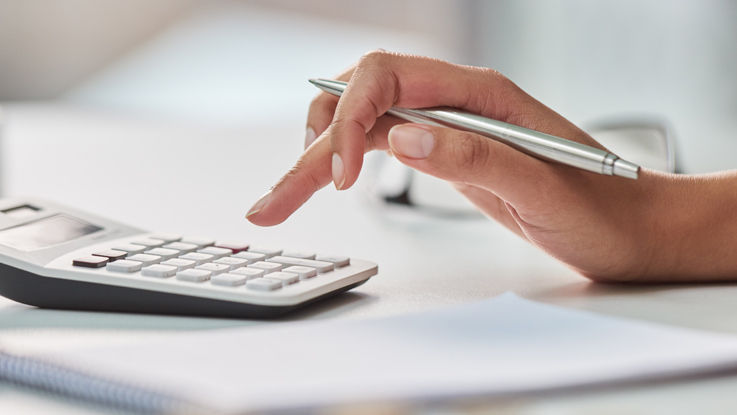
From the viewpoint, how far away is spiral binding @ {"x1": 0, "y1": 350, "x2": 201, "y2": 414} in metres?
0.25

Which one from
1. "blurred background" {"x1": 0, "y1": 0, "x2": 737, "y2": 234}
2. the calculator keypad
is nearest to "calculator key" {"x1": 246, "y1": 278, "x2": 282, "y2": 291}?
the calculator keypad

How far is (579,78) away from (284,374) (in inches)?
112

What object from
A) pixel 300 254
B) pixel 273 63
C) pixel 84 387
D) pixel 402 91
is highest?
pixel 273 63

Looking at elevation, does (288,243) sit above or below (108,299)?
above

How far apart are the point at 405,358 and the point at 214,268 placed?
0.17m

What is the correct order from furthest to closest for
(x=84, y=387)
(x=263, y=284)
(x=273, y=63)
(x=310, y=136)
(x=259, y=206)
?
(x=273, y=63) < (x=310, y=136) < (x=259, y=206) < (x=263, y=284) < (x=84, y=387)

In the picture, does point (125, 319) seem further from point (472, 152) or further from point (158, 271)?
point (472, 152)

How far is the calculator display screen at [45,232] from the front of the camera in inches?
18.0

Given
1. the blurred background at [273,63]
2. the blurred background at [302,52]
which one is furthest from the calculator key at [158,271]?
the blurred background at [302,52]

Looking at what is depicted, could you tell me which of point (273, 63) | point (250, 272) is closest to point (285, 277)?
point (250, 272)

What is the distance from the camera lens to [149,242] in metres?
0.49

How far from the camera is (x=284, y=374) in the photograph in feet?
0.91

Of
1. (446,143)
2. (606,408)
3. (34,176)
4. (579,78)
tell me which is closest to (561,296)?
(446,143)

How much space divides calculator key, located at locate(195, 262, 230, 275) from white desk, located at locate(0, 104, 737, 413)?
0.11 feet
